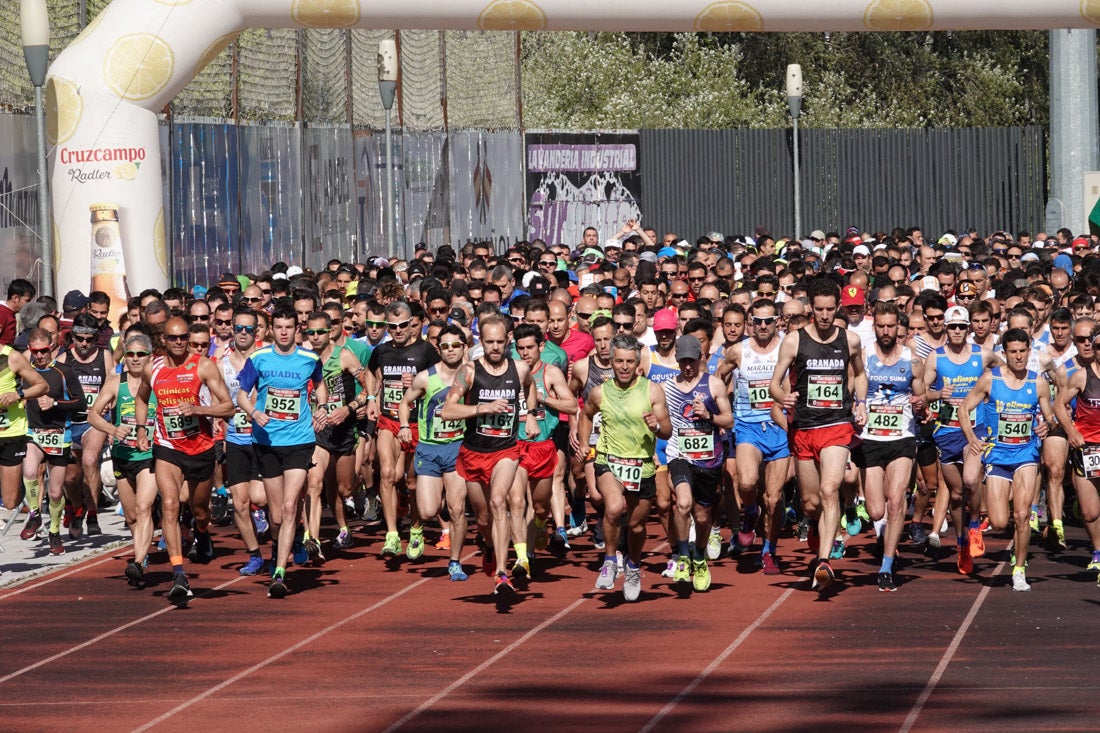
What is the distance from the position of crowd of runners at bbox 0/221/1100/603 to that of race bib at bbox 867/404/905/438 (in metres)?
0.02

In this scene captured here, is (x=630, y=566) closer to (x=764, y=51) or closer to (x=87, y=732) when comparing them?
(x=87, y=732)

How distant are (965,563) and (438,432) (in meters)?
3.81

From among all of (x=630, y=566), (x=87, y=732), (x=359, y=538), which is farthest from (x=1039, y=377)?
(x=87, y=732)

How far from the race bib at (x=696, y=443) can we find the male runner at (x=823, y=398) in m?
0.54

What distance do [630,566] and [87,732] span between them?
4350mm

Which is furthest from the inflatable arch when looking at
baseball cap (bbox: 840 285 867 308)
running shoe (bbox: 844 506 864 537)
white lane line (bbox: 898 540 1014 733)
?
white lane line (bbox: 898 540 1014 733)

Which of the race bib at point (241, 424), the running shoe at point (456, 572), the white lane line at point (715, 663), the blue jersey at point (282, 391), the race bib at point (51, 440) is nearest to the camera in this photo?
the white lane line at point (715, 663)

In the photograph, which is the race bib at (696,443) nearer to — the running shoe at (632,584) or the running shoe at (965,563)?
the running shoe at (632,584)

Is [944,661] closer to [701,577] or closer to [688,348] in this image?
[701,577]

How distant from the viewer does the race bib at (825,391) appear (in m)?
13.2

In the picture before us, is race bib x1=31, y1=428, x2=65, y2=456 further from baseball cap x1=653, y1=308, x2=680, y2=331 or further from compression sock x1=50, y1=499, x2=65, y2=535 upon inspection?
baseball cap x1=653, y1=308, x2=680, y2=331

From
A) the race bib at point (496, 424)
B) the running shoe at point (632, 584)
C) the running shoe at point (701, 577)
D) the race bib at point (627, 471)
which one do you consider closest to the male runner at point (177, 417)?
the race bib at point (496, 424)

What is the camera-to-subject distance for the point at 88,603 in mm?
13461

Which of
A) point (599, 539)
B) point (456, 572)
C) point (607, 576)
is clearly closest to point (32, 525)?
point (456, 572)
